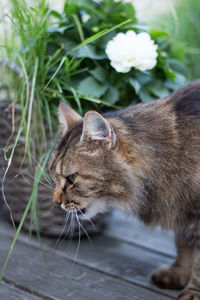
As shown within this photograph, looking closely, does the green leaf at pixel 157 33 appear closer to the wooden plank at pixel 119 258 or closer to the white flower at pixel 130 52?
the white flower at pixel 130 52

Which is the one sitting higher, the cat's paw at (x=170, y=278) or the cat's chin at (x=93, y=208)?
the cat's chin at (x=93, y=208)

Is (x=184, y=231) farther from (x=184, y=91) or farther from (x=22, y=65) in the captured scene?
(x=22, y=65)

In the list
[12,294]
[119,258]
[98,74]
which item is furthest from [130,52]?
[12,294]

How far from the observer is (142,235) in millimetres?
1996

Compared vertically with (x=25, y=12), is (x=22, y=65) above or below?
below

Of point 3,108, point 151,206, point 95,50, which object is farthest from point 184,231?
point 3,108

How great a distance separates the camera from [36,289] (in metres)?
1.38

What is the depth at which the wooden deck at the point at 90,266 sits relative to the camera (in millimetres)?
1386

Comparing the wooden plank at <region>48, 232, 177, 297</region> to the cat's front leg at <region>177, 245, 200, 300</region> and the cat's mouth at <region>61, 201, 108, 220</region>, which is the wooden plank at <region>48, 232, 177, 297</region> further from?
the cat's mouth at <region>61, 201, 108, 220</region>

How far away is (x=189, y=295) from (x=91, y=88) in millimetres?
911

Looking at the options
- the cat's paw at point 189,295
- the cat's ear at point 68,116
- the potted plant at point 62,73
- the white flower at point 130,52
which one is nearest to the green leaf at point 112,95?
the potted plant at point 62,73

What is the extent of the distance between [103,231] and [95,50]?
0.92 m

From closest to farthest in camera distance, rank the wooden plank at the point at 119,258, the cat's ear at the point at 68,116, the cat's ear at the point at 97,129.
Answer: the cat's ear at the point at 97,129 → the cat's ear at the point at 68,116 → the wooden plank at the point at 119,258

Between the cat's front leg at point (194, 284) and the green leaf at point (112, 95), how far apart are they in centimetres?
70
